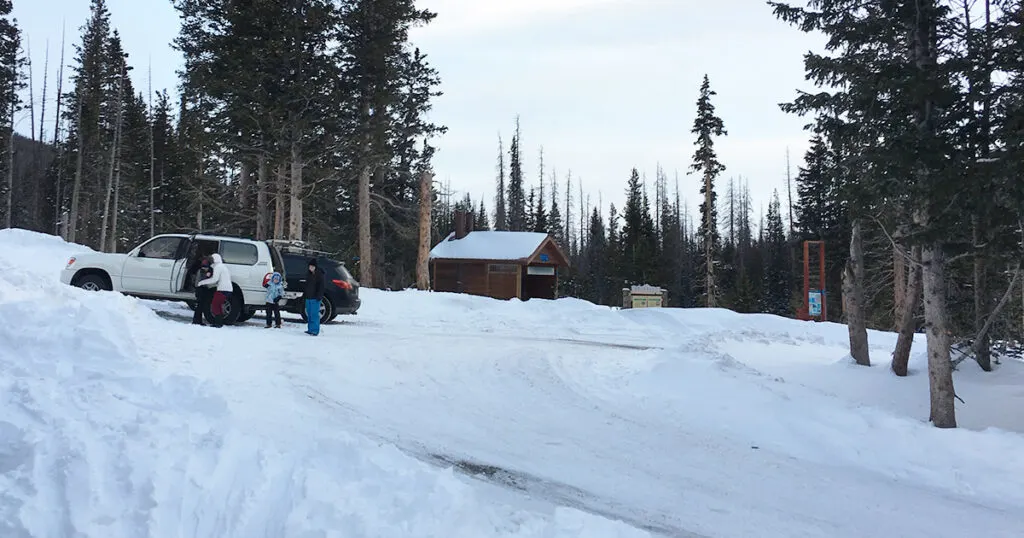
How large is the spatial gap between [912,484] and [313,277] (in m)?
10.9

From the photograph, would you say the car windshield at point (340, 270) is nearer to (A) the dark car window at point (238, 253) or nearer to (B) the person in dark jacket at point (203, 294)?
(A) the dark car window at point (238, 253)

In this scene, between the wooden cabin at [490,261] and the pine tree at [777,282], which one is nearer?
the wooden cabin at [490,261]

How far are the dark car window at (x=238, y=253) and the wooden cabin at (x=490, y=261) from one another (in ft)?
70.6

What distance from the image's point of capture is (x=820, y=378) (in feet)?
38.3

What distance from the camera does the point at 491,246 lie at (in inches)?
1404

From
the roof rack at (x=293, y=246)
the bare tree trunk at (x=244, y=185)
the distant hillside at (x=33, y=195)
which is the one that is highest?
the distant hillside at (x=33, y=195)

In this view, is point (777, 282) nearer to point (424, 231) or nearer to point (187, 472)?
point (424, 231)

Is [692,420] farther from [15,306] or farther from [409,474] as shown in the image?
[15,306]

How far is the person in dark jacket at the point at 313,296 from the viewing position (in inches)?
490

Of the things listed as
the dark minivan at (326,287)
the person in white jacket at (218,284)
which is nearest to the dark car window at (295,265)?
the dark minivan at (326,287)

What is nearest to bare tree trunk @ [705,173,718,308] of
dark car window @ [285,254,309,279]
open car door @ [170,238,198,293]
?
dark car window @ [285,254,309,279]

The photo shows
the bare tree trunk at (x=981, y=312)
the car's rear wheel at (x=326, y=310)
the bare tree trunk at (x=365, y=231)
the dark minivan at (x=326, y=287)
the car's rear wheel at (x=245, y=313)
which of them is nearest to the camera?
the bare tree trunk at (x=981, y=312)

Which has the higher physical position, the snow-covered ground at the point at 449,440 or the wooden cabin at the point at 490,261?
the wooden cabin at the point at 490,261

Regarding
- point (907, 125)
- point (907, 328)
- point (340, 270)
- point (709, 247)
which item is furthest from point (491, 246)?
point (907, 125)
